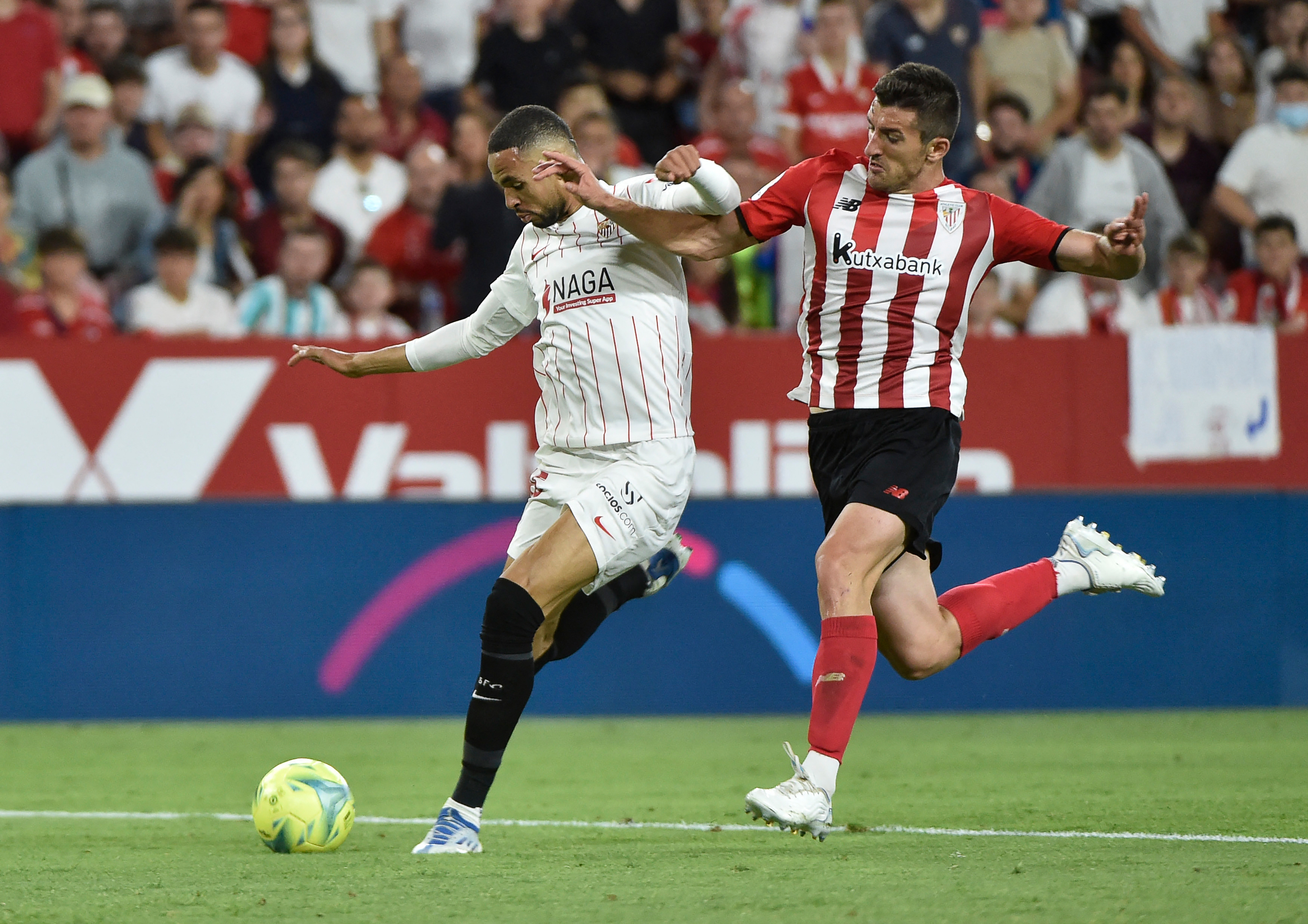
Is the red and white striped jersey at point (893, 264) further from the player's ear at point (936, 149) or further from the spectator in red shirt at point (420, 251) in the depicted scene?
the spectator in red shirt at point (420, 251)

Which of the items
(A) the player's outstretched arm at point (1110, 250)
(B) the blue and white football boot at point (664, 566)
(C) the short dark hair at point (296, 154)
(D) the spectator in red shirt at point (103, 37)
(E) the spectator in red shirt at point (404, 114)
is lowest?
(B) the blue and white football boot at point (664, 566)

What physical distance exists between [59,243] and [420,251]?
2301 mm

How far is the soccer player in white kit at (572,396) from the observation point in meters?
5.33

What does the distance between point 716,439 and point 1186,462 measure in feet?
9.78

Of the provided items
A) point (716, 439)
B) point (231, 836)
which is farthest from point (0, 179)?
point (231, 836)

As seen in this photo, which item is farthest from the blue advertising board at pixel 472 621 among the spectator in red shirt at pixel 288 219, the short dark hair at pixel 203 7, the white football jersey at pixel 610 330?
the short dark hair at pixel 203 7

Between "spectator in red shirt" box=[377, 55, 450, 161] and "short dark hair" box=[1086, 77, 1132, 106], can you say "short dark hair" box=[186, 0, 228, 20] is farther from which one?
"short dark hair" box=[1086, 77, 1132, 106]

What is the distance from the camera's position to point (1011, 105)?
12.5 m

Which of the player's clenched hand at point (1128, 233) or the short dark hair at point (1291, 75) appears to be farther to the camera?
the short dark hair at point (1291, 75)

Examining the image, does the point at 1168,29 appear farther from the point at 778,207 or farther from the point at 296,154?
the point at 778,207

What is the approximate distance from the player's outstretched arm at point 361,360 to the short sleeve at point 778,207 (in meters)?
1.26

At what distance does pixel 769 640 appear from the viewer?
9734 millimetres

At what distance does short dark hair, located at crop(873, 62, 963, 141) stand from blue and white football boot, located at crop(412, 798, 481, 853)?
247 cm

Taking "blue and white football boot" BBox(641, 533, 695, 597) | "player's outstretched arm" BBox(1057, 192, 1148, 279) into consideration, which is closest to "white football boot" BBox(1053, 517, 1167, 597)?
"player's outstretched arm" BBox(1057, 192, 1148, 279)
